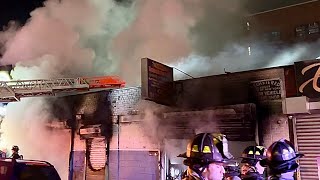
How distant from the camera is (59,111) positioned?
13594 millimetres

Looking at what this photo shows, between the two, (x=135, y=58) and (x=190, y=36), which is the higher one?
(x=190, y=36)

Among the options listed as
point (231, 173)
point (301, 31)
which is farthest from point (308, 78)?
point (301, 31)

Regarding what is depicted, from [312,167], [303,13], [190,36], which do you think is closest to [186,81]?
[312,167]

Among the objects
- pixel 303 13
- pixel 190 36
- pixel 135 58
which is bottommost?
pixel 135 58

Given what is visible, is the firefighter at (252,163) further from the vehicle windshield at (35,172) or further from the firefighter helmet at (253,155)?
the vehicle windshield at (35,172)

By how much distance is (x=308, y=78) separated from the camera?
26.3 feet

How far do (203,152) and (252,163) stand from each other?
2295mm

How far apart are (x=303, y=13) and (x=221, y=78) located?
1110cm

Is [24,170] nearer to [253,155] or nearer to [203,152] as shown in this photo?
[203,152]

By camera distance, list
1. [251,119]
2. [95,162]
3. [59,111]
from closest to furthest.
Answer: [251,119]
[95,162]
[59,111]

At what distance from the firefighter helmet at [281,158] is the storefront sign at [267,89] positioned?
4.66 metres

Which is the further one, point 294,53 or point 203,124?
point 294,53

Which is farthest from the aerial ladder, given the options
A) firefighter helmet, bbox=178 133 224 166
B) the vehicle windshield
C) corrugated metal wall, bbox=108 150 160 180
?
firefighter helmet, bbox=178 133 224 166

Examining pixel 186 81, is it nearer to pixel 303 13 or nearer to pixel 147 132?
pixel 147 132
